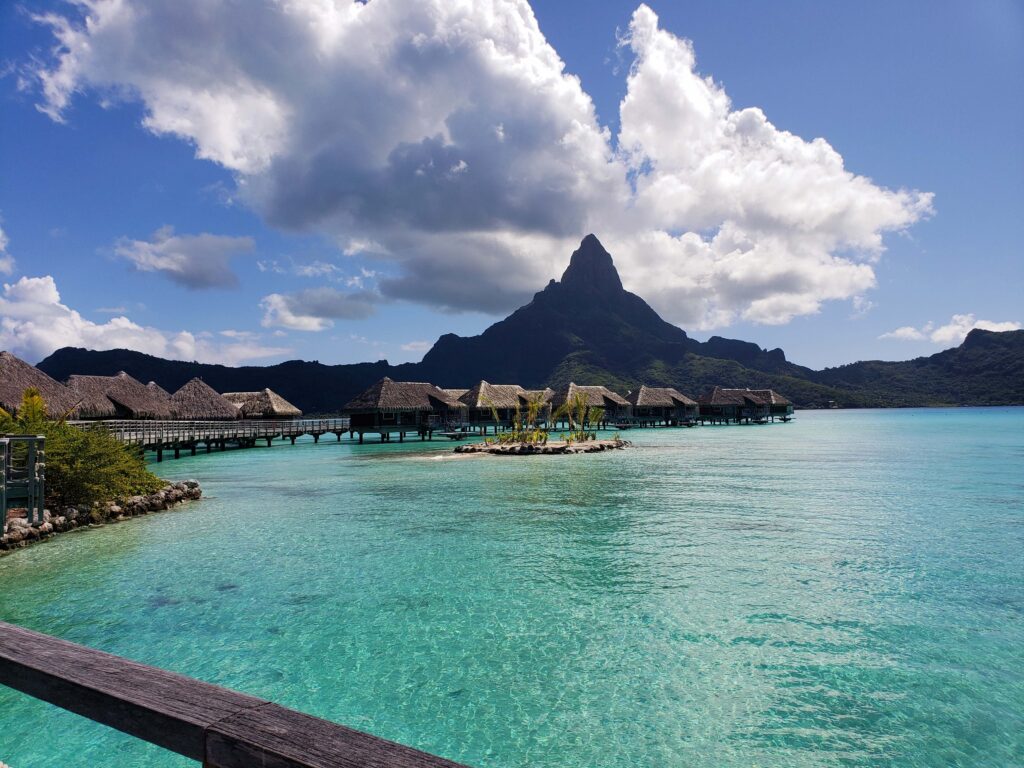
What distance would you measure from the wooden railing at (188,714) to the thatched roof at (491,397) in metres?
55.5

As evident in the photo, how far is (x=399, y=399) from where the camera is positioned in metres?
55.4

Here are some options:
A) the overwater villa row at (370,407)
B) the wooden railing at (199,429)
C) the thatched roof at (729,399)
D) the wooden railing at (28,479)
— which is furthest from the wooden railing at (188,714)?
the thatched roof at (729,399)

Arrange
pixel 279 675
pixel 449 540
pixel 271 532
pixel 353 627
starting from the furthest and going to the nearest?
1. pixel 271 532
2. pixel 449 540
3. pixel 353 627
4. pixel 279 675

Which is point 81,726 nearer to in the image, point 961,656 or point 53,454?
point 961,656

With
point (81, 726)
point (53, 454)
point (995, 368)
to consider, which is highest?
point (995, 368)

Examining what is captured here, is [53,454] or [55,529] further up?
[53,454]

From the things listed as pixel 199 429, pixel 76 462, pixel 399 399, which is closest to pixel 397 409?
pixel 399 399

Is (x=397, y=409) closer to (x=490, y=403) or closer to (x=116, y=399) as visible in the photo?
(x=490, y=403)

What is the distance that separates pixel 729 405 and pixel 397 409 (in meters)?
52.7

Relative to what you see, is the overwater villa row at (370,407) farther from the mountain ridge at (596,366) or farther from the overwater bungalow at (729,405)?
the mountain ridge at (596,366)

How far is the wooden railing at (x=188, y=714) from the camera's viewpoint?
1478 mm

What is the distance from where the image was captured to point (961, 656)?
6980 mm

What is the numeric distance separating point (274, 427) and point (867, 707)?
166 ft

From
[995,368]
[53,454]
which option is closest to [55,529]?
[53,454]
